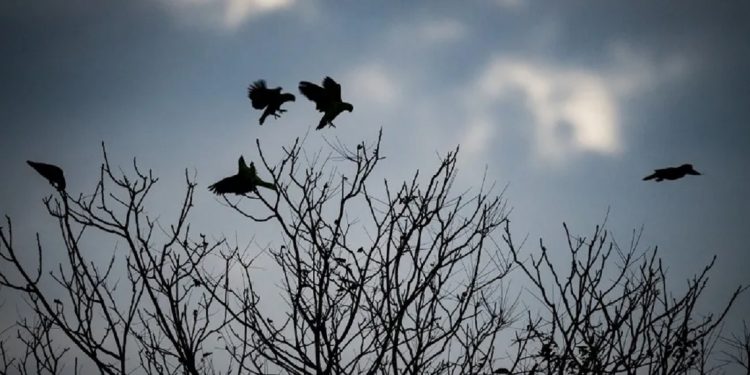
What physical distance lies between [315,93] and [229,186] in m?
1.73

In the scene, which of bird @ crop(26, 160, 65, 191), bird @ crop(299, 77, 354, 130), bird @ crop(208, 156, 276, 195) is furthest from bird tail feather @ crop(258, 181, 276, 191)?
bird @ crop(299, 77, 354, 130)

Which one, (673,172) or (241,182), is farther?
(673,172)

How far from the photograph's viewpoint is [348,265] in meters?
3.56

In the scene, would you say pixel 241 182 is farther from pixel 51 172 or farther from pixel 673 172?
pixel 673 172

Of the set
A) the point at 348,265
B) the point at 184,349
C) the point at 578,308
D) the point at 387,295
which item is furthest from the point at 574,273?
the point at 184,349

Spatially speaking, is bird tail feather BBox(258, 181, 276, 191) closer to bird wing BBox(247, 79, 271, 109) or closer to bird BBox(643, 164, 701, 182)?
bird wing BBox(247, 79, 271, 109)

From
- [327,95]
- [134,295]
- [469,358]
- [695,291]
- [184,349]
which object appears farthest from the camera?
[327,95]

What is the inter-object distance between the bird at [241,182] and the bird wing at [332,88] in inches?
61.9

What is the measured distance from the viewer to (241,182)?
418cm

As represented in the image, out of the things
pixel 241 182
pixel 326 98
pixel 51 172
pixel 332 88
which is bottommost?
pixel 51 172

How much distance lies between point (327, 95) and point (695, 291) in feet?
12.8

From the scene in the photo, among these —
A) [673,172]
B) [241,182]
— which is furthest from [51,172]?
[673,172]

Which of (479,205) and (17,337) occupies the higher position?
(479,205)

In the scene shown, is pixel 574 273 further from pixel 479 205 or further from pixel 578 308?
pixel 479 205
